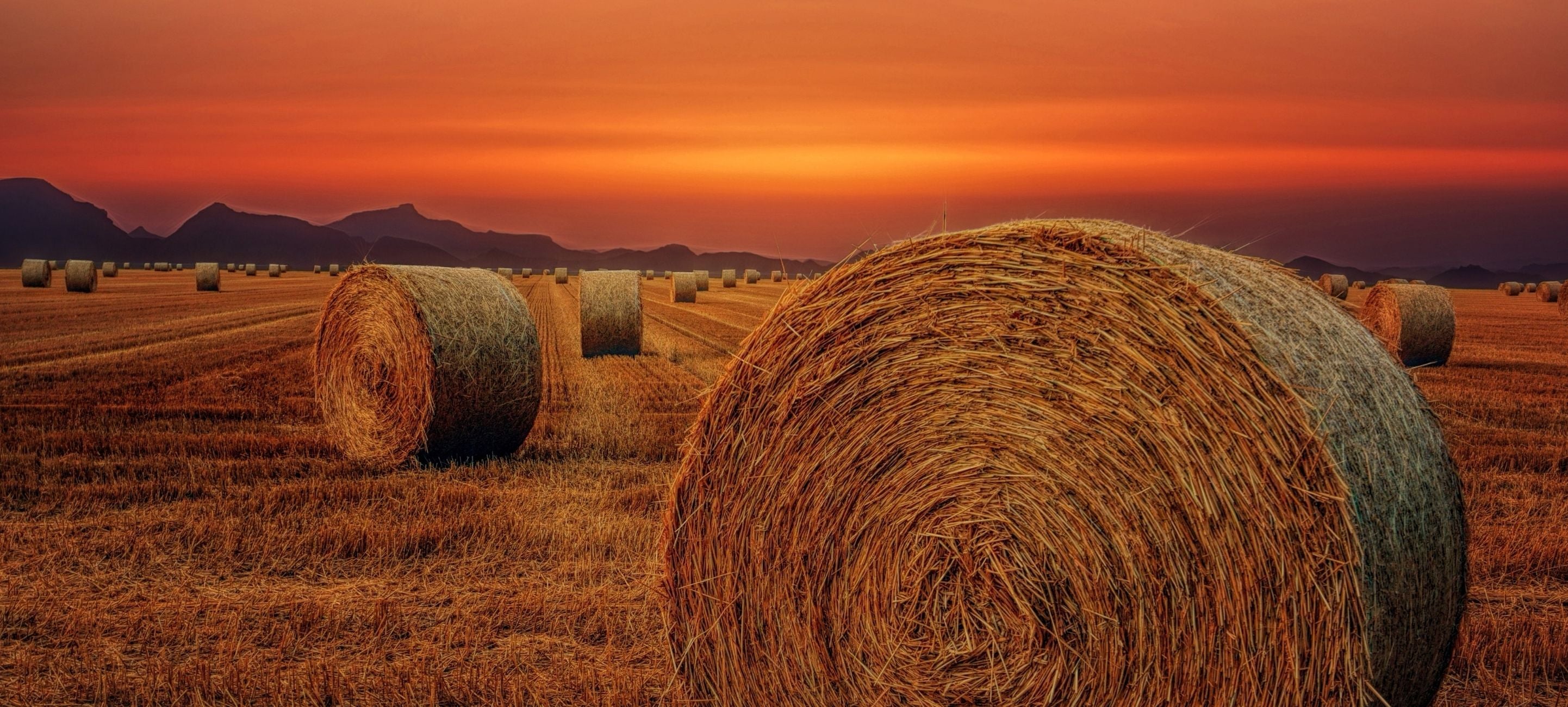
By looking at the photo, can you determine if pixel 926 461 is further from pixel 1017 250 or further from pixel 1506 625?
pixel 1506 625

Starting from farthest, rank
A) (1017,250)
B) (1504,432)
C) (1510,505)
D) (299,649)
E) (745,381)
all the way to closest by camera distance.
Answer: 1. (1504,432)
2. (1510,505)
3. (299,649)
4. (745,381)
5. (1017,250)

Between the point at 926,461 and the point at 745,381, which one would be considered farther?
the point at 745,381

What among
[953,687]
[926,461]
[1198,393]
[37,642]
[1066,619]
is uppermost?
[1198,393]

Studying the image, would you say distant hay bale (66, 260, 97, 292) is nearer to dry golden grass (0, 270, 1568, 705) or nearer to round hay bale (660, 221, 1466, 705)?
dry golden grass (0, 270, 1568, 705)

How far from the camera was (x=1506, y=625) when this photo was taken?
571 centimetres

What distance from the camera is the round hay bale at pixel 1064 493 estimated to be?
3.29m

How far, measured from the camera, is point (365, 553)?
703 centimetres

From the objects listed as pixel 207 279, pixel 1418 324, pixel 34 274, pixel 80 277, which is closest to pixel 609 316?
pixel 1418 324

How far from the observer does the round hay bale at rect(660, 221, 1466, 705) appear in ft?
10.8

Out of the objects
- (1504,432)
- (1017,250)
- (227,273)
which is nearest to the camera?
(1017,250)

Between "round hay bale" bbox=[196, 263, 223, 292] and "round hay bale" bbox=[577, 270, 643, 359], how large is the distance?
27.2m

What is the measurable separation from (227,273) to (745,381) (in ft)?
242

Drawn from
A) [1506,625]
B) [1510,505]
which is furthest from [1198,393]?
[1510,505]

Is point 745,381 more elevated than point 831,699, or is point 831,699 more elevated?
point 745,381
